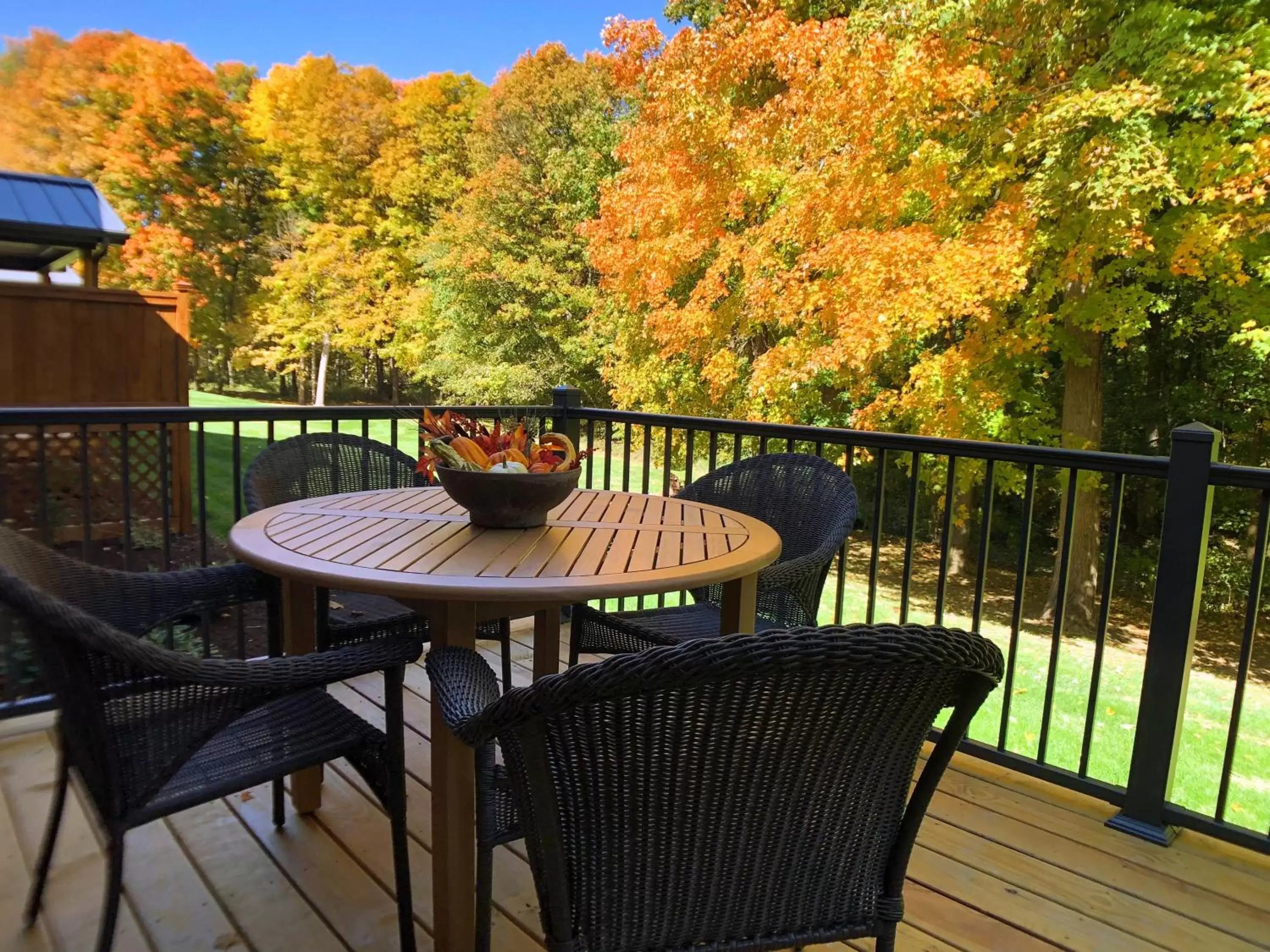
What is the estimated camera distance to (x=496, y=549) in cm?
167

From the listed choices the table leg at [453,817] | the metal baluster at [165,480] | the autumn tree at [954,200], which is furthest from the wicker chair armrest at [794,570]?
the autumn tree at [954,200]

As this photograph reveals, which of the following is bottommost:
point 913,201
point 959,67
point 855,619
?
point 855,619

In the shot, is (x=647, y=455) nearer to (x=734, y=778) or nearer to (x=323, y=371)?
(x=734, y=778)

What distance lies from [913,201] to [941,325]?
125 cm

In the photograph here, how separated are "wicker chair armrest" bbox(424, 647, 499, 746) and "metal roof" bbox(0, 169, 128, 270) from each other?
23.2 feet

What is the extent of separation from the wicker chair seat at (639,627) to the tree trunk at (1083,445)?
6.13 m

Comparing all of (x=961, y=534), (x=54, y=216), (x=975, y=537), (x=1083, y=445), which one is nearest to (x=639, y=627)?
(x=1083, y=445)

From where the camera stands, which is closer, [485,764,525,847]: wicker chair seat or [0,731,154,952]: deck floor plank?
[485,764,525,847]: wicker chair seat

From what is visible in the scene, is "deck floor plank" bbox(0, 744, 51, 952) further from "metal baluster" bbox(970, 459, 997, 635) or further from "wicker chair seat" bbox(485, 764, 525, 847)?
"metal baluster" bbox(970, 459, 997, 635)

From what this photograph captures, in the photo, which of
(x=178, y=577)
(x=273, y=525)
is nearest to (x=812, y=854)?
(x=273, y=525)

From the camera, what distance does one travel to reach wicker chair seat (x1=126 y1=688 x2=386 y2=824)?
1318 mm

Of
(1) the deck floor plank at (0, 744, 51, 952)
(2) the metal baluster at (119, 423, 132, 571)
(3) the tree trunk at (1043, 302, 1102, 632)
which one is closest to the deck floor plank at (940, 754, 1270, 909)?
(1) the deck floor plank at (0, 744, 51, 952)

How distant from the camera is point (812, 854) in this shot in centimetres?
106

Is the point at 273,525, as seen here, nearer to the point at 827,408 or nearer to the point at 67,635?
the point at 67,635
